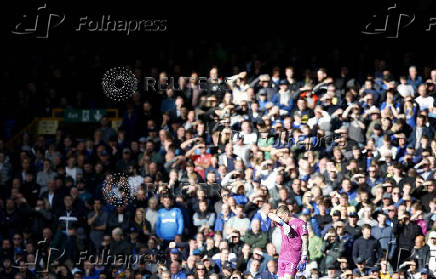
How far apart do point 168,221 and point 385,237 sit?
407 centimetres

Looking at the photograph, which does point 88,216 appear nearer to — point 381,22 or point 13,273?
point 13,273

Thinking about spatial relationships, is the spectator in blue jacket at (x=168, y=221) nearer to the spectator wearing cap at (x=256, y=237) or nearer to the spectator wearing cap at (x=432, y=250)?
the spectator wearing cap at (x=256, y=237)

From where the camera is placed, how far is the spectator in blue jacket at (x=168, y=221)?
58.5ft

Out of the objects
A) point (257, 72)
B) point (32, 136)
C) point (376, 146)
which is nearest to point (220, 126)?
point (257, 72)

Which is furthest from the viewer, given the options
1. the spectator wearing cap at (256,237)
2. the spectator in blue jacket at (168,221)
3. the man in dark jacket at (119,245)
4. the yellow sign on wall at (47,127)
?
the yellow sign on wall at (47,127)

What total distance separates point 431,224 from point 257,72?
5.90m

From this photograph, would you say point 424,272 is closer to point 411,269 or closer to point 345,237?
point 411,269

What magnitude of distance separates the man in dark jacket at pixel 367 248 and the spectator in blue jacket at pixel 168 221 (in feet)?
10.9

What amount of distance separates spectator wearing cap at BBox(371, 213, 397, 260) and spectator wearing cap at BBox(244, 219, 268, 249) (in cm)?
196

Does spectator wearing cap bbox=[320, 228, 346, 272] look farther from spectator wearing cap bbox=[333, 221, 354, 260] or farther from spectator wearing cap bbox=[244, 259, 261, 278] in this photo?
spectator wearing cap bbox=[244, 259, 261, 278]

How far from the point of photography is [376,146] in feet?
61.8

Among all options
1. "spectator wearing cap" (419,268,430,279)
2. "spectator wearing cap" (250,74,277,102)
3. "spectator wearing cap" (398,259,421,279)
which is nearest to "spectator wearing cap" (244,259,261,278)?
"spectator wearing cap" (398,259,421,279)

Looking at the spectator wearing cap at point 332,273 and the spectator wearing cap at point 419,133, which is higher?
the spectator wearing cap at point 419,133

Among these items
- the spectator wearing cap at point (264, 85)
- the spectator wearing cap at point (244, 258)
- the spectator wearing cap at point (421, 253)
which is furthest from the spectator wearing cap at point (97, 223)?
the spectator wearing cap at point (421, 253)
